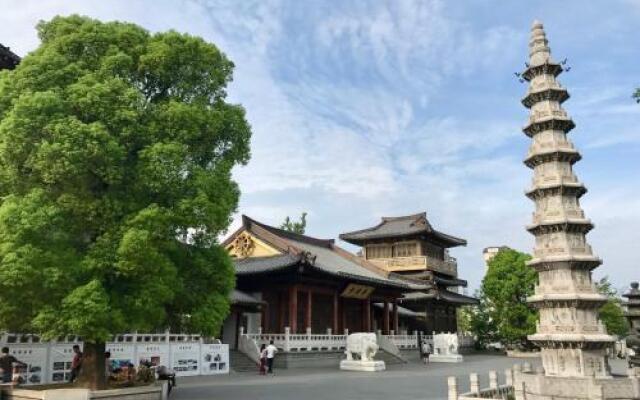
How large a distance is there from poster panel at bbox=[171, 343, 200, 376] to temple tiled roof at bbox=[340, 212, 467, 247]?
33.2m

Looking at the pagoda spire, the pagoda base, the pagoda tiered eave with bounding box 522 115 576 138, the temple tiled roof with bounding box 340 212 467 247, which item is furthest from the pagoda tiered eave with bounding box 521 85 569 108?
the temple tiled roof with bounding box 340 212 467 247

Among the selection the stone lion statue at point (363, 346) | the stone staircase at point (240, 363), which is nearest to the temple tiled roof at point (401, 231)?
the stone lion statue at point (363, 346)

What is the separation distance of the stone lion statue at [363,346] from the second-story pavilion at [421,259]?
17922 mm

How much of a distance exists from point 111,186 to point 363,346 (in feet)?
61.2

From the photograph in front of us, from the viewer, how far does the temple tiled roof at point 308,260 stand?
30.7 m

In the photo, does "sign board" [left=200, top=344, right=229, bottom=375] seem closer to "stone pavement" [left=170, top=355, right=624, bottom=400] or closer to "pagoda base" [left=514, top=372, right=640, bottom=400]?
"stone pavement" [left=170, top=355, right=624, bottom=400]

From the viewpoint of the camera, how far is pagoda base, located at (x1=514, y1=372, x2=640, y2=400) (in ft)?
44.5

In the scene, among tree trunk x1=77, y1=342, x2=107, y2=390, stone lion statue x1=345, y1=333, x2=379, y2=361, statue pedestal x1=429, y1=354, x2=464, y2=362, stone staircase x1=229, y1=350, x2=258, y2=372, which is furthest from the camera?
statue pedestal x1=429, y1=354, x2=464, y2=362

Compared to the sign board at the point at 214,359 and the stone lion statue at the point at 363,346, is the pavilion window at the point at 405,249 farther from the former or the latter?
the sign board at the point at 214,359

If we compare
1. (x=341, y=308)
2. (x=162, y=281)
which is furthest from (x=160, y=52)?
(x=341, y=308)

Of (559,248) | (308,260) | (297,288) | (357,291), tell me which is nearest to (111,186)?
(559,248)

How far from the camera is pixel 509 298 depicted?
149 feet

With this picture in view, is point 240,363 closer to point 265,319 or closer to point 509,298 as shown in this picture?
point 265,319

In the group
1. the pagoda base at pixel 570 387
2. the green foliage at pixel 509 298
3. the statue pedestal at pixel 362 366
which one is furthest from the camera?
the green foliage at pixel 509 298
